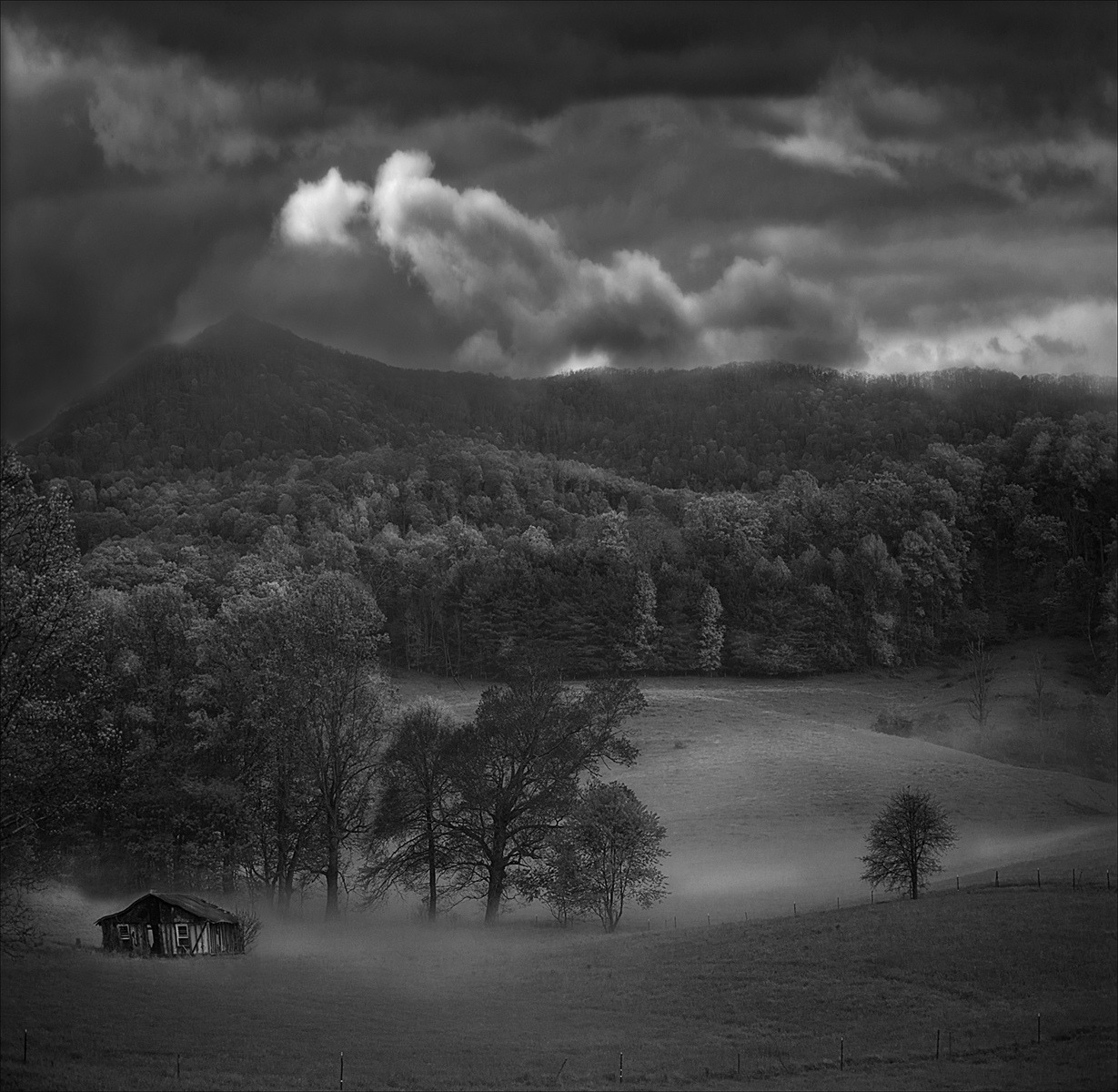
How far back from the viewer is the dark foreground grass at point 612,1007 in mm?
19109

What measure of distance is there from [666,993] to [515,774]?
10.3 m

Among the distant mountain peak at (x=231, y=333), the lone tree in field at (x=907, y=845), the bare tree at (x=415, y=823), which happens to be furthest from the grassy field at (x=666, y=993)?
the distant mountain peak at (x=231, y=333)

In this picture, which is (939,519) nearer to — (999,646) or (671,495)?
(999,646)

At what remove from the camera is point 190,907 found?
85.9 feet

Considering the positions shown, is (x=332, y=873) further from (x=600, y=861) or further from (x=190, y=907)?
(x=600, y=861)

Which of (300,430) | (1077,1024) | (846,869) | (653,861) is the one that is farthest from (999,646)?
(300,430)

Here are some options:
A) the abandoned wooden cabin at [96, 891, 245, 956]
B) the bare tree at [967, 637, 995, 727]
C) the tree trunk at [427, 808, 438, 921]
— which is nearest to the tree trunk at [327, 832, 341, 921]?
the tree trunk at [427, 808, 438, 921]

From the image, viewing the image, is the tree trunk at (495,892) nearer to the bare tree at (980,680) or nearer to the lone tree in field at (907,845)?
the lone tree in field at (907,845)

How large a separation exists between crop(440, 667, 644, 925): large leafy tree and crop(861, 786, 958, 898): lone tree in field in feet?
27.4

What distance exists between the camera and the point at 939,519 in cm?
9244

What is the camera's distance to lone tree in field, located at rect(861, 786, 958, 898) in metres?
34.4

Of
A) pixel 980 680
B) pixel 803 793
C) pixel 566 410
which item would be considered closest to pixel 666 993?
pixel 803 793

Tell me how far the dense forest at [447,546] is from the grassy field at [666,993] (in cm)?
395

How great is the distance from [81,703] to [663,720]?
43884 mm
